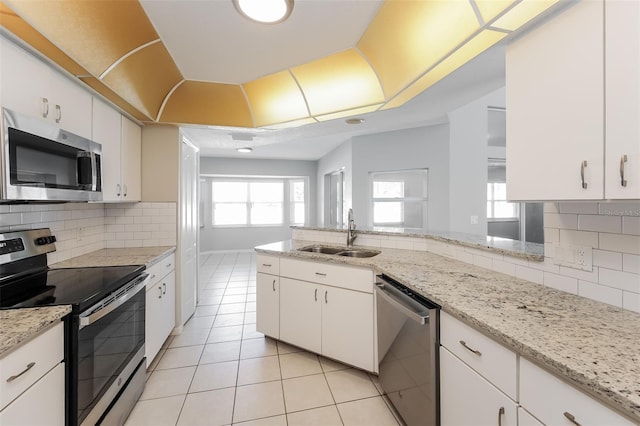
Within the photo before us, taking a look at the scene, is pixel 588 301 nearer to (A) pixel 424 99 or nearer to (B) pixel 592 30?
(B) pixel 592 30

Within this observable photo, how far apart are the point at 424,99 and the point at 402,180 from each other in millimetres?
2334

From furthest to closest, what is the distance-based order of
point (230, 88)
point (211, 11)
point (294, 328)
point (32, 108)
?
point (230, 88) < point (294, 328) < point (211, 11) < point (32, 108)

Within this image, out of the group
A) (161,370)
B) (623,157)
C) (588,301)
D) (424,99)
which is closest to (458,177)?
(424,99)

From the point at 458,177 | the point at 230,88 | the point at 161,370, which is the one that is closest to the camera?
the point at 161,370

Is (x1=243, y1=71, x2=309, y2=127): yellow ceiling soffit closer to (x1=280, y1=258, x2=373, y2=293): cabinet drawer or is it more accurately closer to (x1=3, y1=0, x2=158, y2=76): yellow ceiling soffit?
(x1=3, y1=0, x2=158, y2=76): yellow ceiling soffit

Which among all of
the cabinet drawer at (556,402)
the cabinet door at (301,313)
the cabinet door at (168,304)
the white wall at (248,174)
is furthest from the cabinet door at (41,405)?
the white wall at (248,174)

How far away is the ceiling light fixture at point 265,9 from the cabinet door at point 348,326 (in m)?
1.94

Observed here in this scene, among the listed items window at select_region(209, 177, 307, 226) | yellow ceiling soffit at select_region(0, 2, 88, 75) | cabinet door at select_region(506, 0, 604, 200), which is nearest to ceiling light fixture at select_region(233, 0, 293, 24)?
yellow ceiling soffit at select_region(0, 2, 88, 75)

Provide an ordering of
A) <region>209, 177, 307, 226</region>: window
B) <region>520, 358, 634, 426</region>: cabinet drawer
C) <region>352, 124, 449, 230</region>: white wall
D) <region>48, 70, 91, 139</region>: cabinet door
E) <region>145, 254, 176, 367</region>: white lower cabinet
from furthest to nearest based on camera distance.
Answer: <region>209, 177, 307, 226</region>: window, <region>352, 124, 449, 230</region>: white wall, <region>145, 254, 176, 367</region>: white lower cabinet, <region>48, 70, 91, 139</region>: cabinet door, <region>520, 358, 634, 426</region>: cabinet drawer

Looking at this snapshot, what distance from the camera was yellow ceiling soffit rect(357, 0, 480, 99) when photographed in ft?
4.75

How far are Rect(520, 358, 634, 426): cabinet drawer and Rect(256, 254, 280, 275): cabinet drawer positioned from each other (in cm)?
197

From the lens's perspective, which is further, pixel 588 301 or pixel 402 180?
pixel 402 180

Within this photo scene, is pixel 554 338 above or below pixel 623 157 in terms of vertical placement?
below

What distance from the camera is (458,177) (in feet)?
13.7
